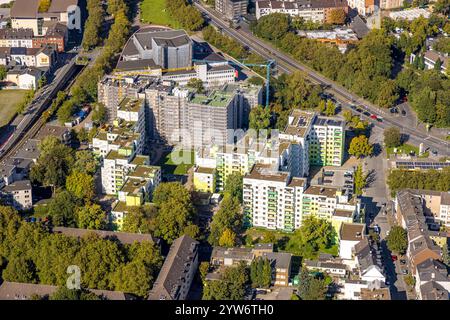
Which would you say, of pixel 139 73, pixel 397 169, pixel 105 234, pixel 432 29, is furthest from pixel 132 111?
pixel 432 29

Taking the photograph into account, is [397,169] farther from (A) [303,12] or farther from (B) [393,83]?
(A) [303,12]

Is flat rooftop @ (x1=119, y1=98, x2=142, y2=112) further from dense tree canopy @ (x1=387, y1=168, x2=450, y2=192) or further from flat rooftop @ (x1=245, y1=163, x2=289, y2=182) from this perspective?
dense tree canopy @ (x1=387, y1=168, x2=450, y2=192)

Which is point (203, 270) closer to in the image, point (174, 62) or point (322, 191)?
point (322, 191)

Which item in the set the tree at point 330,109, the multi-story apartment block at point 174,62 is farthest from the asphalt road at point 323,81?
the multi-story apartment block at point 174,62

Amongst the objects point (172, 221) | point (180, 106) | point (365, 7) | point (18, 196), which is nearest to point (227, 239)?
point (172, 221)

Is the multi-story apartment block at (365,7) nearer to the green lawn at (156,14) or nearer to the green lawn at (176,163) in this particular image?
the green lawn at (156,14)

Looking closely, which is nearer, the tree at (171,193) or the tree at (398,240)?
the tree at (398,240)
